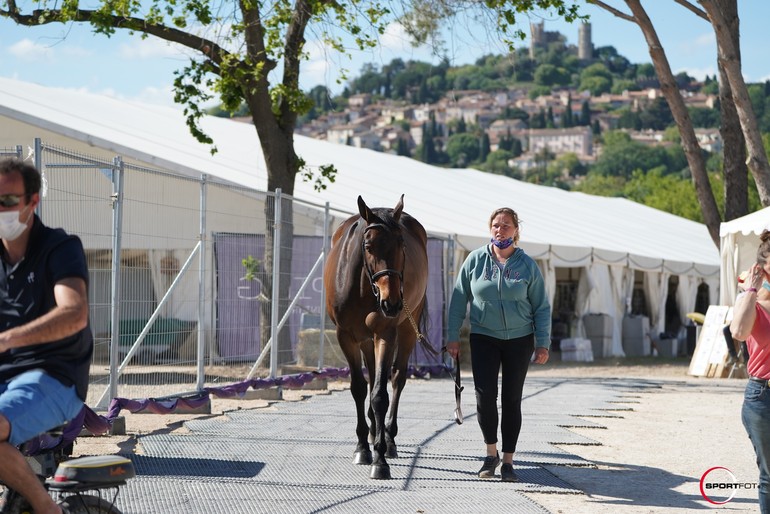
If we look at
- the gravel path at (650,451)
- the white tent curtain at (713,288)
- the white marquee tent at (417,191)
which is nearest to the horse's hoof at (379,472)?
the gravel path at (650,451)

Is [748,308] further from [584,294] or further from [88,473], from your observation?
[584,294]

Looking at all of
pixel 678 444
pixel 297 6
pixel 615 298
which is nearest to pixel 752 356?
pixel 678 444

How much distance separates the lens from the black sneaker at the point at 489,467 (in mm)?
7734

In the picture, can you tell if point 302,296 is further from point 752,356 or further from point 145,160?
point 752,356

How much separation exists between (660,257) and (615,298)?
9.98 feet

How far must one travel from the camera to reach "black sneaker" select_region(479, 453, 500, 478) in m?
7.73

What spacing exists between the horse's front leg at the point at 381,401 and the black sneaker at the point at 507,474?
759 mm

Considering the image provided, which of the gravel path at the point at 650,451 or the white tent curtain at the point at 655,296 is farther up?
the white tent curtain at the point at 655,296

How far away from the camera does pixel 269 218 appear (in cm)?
1508

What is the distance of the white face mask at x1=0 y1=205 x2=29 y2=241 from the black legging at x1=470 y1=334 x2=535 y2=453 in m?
4.25

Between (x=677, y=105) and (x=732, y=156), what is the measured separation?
1794mm

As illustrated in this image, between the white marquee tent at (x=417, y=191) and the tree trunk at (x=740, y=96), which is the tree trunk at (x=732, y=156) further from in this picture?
the white marquee tent at (x=417, y=191)

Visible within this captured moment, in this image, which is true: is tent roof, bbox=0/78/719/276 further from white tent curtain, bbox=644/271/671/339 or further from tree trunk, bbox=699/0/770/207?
tree trunk, bbox=699/0/770/207

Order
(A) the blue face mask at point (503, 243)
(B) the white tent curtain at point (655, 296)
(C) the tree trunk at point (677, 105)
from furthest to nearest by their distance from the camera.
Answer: (B) the white tent curtain at point (655, 296) → (C) the tree trunk at point (677, 105) → (A) the blue face mask at point (503, 243)
